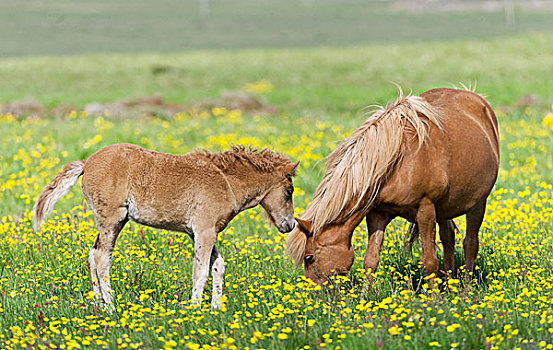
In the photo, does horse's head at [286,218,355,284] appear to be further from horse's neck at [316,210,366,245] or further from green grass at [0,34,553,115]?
green grass at [0,34,553,115]

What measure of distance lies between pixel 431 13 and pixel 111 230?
102706 millimetres

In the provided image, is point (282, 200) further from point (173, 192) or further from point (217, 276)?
point (173, 192)

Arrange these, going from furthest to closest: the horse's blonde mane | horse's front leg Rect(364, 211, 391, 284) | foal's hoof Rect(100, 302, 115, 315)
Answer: horse's front leg Rect(364, 211, 391, 284)
the horse's blonde mane
foal's hoof Rect(100, 302, 115, 315)

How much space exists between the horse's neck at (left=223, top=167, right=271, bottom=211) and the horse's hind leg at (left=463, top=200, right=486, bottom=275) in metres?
2.51

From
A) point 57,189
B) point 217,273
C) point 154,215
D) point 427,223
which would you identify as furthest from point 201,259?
point 427,223

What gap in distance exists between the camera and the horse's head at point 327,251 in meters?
6.15

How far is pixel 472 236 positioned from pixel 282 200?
239 cm

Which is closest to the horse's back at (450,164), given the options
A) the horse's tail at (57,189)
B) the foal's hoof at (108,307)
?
the foal's hoof at (108,307)

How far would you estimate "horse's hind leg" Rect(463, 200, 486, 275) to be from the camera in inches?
292

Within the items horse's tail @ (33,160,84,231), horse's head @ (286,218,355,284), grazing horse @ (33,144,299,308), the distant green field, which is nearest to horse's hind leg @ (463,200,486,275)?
horse's head @ (286,218,355,284)

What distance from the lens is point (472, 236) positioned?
7.44 m

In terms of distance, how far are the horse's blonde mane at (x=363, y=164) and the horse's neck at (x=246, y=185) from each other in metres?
0.52

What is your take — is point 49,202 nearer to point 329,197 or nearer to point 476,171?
point 329,197

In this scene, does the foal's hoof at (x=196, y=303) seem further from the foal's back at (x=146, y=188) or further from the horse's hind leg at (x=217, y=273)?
the foal's back at (x=146, y=188)
